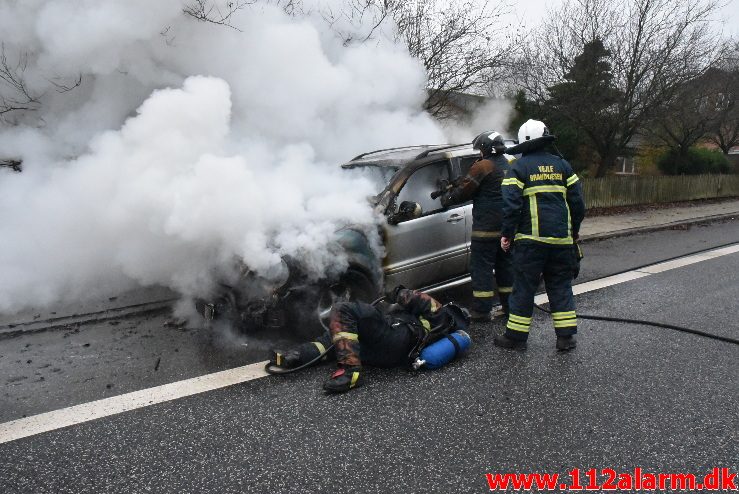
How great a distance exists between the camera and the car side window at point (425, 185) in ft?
16.3

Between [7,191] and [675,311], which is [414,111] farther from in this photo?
[7,191]

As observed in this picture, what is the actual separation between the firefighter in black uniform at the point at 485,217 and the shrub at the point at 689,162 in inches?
721

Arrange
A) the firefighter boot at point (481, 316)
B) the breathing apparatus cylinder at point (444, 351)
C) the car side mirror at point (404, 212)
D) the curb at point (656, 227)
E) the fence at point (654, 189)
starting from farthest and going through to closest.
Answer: the fence at point (654, 189) < the curb at point (656, 227) < the firefighter boot at point (481, 316) < the car side mirror at point (404, 212) < the breathing apparatus cylinder at point (444, 351)

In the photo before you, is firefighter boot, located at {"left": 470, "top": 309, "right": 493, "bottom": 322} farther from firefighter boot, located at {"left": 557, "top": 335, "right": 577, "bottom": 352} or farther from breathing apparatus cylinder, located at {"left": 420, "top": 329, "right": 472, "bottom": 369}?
breathing apparatus cylinder, located at {"left": 420, "top": 329, "right": 472, "bottom": 369}

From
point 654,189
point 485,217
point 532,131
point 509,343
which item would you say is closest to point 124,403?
point 509,343

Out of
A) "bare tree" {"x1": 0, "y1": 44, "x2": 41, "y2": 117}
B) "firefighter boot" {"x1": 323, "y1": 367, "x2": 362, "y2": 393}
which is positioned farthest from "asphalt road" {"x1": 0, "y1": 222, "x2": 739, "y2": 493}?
"bare tree" {"x1": 0, "y1": 44, "x2": 41, "y2": 117}

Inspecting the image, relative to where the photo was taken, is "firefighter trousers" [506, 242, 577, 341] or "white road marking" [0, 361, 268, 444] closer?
"white road marking" [0, 361, 268, 444]

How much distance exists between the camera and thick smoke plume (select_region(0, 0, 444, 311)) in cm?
425

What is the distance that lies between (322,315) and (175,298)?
1941 mm

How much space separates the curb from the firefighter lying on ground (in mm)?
6711

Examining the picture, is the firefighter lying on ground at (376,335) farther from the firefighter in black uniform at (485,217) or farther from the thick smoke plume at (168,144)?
the firefighter in black uniform at (485,217)

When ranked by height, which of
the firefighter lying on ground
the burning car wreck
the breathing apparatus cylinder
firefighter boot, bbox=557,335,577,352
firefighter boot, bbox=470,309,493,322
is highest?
the burning car wreck

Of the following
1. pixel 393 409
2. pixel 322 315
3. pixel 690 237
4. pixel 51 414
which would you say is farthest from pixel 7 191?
pixel 690 237

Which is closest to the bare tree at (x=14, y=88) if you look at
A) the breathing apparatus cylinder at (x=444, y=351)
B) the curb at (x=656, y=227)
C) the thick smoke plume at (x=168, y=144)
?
the thick smoke plume at (x=168, y=144)
